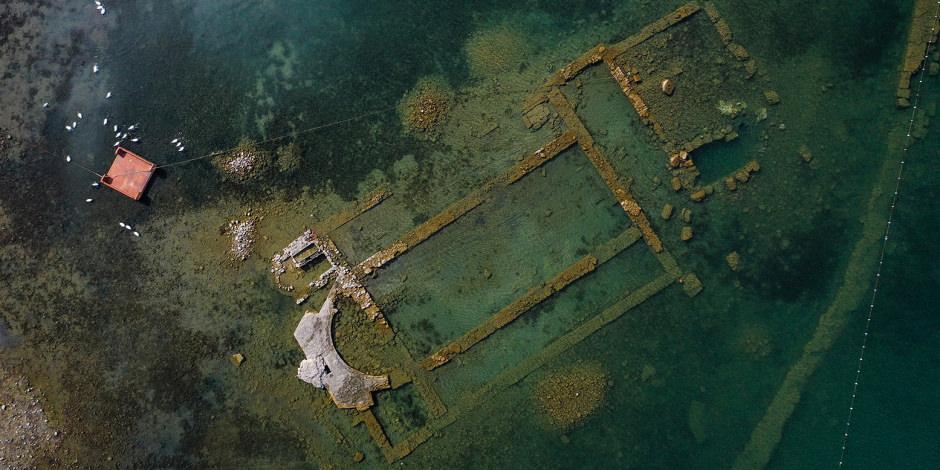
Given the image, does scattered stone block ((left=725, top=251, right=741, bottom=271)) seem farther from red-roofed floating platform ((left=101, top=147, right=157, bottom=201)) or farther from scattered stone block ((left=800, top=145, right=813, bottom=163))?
red-roofed floating platform ((left=101, top=147, right=157, bottom=201))

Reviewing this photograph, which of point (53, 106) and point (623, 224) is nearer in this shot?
Result: point (623, 224)

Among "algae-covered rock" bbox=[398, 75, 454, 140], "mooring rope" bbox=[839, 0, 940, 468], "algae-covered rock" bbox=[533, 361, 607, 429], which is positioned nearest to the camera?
"mooring rope" bbox=[839, 0, 940, 468]

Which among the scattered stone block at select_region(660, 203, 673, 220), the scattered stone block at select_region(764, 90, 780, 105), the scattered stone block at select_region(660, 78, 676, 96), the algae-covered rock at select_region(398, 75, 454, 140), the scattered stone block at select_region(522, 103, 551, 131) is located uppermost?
the algae-covered rock at select_region(398, 75, 454, 140)

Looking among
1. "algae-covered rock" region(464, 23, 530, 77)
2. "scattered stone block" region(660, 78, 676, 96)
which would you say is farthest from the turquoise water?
"scattered stone block" region(660, 78, 676, 96)

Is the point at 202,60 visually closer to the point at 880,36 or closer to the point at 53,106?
the point at 53,106

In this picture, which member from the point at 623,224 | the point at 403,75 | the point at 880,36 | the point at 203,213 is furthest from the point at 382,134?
the point at 880,36

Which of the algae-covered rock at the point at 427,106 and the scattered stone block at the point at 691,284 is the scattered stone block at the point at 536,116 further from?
the scattered stone block at the point at 691,284

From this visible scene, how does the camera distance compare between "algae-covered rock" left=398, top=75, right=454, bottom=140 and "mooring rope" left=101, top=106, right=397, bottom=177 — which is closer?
"algae-covered rock" left=398, top=75, right=454, bottom=140
